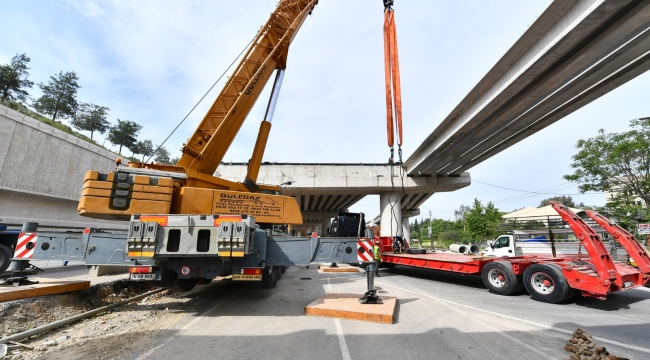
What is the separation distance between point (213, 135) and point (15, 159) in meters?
21.5

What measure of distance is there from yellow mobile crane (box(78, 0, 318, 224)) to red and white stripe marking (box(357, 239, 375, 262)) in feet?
5.84

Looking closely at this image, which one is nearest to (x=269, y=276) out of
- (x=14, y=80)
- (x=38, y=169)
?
(x=38, y=169)

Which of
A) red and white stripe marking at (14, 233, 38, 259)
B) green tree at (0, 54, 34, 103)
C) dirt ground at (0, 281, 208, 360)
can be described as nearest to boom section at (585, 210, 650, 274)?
dirt ground at (0, 281, 208, 360)

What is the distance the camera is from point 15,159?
19328 mm

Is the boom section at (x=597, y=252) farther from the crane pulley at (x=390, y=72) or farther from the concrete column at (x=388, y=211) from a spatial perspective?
the concrete column at (x=388, y=211)

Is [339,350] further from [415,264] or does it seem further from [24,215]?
[24,215]

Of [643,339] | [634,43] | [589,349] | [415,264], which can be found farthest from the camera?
[415,264]

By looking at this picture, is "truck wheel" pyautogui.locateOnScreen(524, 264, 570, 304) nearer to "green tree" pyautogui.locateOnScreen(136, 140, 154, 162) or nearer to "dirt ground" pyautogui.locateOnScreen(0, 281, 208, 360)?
"dirt ground" pyautogui.locateOnScreen(0, 281, 208, 360)

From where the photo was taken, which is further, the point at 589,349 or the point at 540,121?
the point at 540,121

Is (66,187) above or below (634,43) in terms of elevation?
below

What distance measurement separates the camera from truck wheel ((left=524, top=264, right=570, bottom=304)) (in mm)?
6910

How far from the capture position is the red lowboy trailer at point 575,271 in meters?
6.55

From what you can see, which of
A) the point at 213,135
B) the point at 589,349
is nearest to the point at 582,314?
the point at 589,349

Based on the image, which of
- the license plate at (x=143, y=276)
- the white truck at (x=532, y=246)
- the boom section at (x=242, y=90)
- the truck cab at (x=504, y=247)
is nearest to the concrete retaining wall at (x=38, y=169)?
the boom section at (x=242, y=90)
